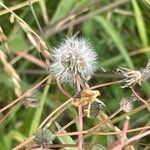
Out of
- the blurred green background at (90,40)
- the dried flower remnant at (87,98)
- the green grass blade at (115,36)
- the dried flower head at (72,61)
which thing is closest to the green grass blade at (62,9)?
the blurred green background at (90,40)

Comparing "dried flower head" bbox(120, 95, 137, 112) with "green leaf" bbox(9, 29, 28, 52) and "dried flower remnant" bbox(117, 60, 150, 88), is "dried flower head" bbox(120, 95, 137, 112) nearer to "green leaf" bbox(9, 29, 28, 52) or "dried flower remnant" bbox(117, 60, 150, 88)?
"dried flower remnant" bbox(117, 60, 150, 88)

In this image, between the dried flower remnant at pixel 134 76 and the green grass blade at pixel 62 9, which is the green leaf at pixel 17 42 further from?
the dried flower remnant at pixel 134 76

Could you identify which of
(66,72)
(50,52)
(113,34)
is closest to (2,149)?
(50,52)

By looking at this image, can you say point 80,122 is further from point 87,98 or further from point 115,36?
point 115,36

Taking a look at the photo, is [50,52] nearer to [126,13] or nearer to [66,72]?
[66,72]

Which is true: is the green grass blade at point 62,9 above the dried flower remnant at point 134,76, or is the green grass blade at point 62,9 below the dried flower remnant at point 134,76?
above

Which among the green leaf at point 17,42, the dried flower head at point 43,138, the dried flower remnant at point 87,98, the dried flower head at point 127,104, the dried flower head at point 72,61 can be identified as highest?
the green leaf at point 17,42

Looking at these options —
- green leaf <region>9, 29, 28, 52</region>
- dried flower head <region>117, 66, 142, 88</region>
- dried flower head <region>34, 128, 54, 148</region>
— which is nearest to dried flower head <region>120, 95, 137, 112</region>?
dried flower head <region>117, 66, 142, 88</region>
